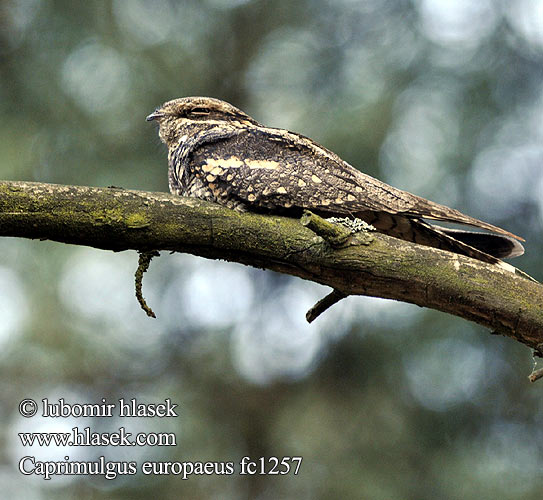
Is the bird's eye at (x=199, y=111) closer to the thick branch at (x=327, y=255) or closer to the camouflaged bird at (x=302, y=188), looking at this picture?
the camouflaged bird at (x=302, y=188)

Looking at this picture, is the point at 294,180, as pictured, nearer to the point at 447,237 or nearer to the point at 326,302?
the point at 326,302

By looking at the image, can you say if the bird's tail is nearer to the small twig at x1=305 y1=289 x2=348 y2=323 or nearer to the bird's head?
the small twig at x1=305 y1=289 x2=348 y2=323

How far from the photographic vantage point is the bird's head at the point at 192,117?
313 centimetres

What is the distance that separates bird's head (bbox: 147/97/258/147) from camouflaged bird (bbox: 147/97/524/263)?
239 mm

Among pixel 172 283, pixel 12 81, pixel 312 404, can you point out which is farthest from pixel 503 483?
pixel 12 81

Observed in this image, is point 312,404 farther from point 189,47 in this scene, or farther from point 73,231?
point 73,231

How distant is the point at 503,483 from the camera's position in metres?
5.14

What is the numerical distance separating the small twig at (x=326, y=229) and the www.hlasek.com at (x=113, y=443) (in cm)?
218

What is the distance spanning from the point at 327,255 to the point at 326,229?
0.15 meters

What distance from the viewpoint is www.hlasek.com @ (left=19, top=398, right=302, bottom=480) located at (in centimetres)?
404

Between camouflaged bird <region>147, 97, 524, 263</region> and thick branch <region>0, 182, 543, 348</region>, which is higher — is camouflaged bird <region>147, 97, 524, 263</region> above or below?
above

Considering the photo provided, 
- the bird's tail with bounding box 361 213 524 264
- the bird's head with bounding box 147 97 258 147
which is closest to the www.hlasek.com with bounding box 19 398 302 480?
the bird's head with bounding box 147 97 258 147

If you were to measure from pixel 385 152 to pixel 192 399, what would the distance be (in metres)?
2.67

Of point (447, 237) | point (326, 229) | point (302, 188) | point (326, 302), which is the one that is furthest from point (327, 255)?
point (447, 237)
